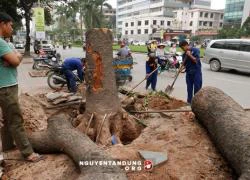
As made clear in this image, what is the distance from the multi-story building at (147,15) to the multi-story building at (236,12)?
17312mm

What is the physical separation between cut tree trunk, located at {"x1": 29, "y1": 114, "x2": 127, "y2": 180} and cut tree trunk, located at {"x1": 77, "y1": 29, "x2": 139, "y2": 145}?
76 centimetres

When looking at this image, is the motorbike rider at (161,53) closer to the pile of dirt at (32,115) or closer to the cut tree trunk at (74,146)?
the pile of dirt at (32,115)

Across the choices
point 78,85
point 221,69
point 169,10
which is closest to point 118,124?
point 78,85

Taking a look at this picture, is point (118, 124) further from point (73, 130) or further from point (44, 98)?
point (44, 98)

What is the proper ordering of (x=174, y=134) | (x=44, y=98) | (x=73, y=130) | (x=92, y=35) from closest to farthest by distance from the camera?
(x=73, y=130)
(x=174, y=134)
(x=92, y=35)
(x=44, y=98)

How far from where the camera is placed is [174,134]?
407cm

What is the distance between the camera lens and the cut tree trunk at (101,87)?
179 inches

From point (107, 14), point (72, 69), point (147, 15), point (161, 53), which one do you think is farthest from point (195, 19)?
point (72, 69)

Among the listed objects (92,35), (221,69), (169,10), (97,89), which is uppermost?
(169,10)

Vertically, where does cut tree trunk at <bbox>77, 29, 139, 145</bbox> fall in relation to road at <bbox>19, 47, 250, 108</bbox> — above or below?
above

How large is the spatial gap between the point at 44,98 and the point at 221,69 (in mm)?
11289

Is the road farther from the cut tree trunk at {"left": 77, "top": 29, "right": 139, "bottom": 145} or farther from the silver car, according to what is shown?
the cut tree trunk at {"left": 77, "top": 29, "right": 139, "bottom": 145}

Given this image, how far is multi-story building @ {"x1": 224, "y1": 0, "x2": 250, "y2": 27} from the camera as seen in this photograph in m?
63.2
